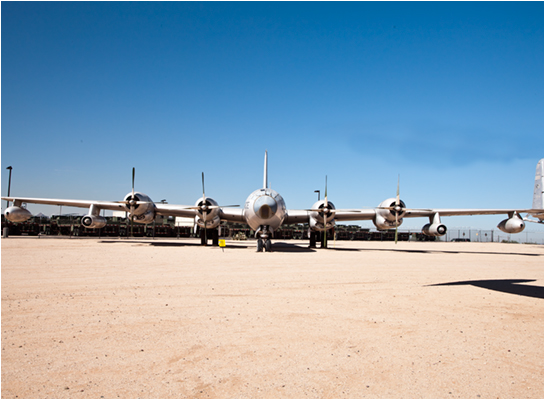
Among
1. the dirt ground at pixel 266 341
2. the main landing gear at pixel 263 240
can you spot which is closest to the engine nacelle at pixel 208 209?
the main landing gear at pixel 263 240

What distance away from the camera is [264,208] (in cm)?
2377

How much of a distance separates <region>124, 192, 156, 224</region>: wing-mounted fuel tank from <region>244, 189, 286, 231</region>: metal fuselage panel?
33.3 ft

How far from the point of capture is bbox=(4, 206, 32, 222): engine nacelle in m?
32.0

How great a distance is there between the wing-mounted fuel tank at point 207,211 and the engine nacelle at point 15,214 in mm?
16692

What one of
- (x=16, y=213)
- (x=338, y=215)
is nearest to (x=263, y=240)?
(x=338, y=215)

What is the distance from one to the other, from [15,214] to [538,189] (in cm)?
3867

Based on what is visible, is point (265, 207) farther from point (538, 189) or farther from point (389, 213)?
point (538, 189)

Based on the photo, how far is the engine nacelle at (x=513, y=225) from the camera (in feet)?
93.1

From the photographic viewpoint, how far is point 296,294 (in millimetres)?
8469

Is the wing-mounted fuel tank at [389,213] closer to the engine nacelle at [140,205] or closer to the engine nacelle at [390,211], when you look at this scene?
the engine nacelle at [390,211]

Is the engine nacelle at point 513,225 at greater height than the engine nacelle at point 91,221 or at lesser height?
greater

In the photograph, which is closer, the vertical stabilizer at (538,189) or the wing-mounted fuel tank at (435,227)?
the vertical stabilizer at (538,189)

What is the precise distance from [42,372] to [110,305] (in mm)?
3146

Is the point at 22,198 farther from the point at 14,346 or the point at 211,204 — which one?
the point at 14,346
